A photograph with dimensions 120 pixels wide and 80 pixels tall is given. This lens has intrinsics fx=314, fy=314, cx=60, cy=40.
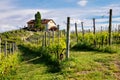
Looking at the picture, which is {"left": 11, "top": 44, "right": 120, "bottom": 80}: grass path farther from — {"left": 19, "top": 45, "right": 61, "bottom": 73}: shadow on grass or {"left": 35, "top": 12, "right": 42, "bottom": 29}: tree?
{"left": 35, "top": 12, "right": 42, "bottom": 29}: tree

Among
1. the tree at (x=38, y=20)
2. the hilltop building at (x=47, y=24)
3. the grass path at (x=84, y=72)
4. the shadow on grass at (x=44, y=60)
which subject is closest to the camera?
the grass path at (x=84, y=72)

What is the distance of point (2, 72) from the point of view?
14.0 metres

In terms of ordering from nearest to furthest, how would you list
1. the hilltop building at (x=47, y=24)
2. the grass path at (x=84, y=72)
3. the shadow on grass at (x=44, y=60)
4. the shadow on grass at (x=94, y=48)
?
the grass path at (x=84, y=72)
the shadow on grass at (x=44, y=60)
the shadow on grass at (x=94, y=48)
the hilltop building at (x=47, y=24)

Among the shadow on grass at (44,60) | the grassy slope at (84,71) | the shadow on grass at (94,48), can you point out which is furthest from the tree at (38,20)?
the grassy slope at (84,71)

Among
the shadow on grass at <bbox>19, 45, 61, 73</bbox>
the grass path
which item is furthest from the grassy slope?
the shadow on grass at <bbox>19, 45, 61, 73</bbox>

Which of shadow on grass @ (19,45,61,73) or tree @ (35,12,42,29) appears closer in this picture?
shadow on grass @ (19,45,61,73)

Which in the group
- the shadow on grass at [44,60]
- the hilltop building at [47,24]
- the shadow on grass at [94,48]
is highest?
the hilltop building at [47,24]

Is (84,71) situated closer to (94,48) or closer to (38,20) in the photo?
(94,48)

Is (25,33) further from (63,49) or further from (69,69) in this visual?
(69,69)

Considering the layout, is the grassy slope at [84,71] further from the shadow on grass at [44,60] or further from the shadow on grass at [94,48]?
the shadow on grass at [94,48]

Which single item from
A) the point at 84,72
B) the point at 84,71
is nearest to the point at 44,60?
the point at 84,71

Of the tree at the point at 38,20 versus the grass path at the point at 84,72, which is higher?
the tree at the point at 38,20

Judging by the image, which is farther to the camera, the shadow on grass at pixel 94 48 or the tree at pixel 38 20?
the tree at pixel 38 20

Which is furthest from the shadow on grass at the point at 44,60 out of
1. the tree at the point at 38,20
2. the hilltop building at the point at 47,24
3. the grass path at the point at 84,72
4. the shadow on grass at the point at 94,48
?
the hilltop building at the point at 47,24
